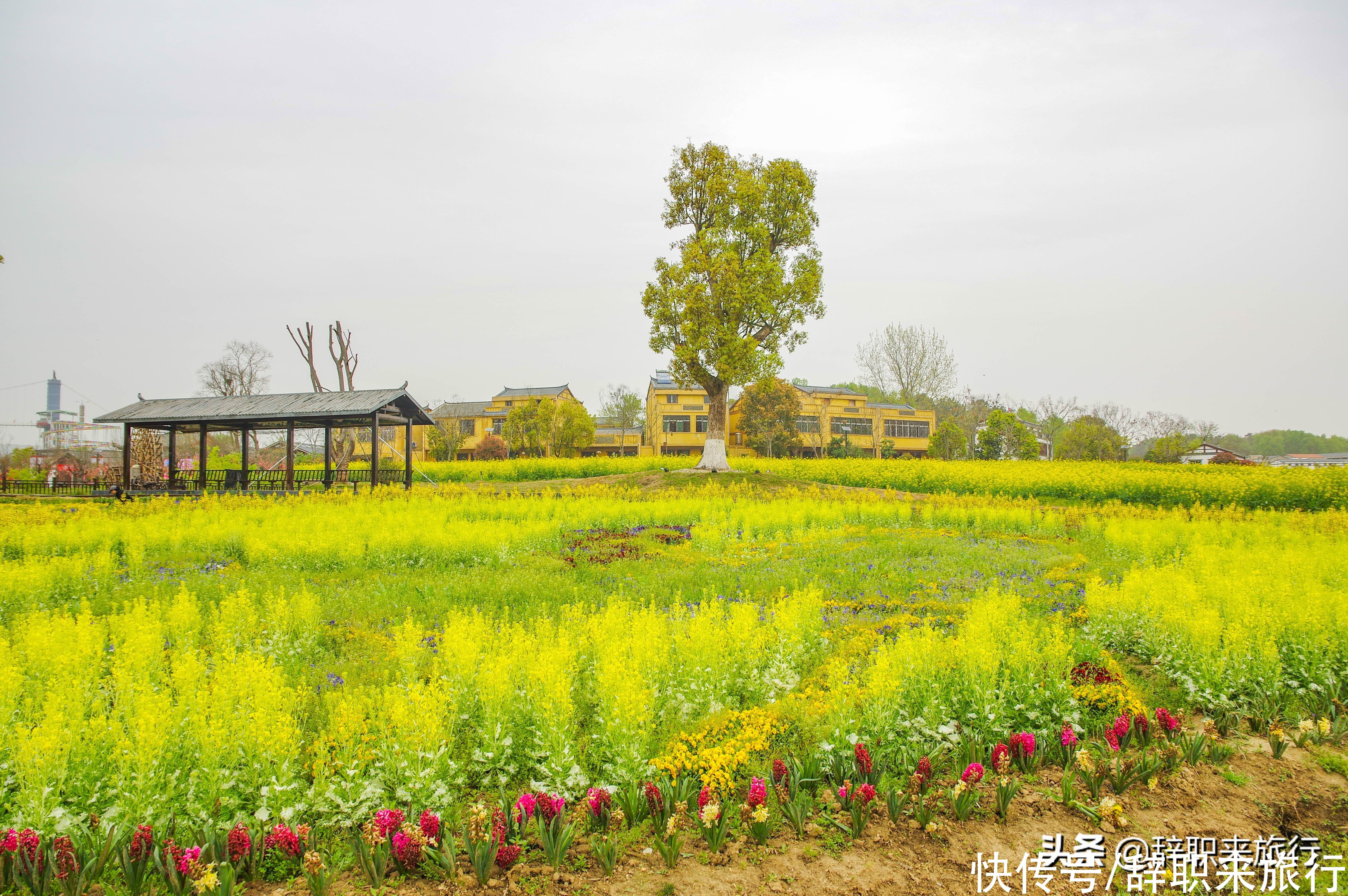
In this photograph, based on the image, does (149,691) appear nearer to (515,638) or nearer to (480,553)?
(515,638)

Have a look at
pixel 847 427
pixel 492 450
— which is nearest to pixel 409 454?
pixel 492 450

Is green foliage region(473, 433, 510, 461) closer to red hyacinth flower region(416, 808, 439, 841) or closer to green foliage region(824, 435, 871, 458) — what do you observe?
green foliage region(824, 435, 871, 458)

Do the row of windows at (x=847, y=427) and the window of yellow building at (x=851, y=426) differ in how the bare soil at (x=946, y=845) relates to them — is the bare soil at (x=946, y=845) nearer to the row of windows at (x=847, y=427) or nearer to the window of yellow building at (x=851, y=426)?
the row of windows at (x=847, y=427)

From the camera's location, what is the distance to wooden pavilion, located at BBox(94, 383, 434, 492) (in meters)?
19.0

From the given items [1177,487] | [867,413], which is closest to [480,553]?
[1177,487]

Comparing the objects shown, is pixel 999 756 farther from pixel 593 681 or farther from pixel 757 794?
pixel 593 681

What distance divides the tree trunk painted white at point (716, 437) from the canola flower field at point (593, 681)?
650 inches

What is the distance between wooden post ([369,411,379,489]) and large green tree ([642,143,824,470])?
35.6 ft

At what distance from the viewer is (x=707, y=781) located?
3.13 meters

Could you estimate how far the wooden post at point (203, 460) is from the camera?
19.6 metres

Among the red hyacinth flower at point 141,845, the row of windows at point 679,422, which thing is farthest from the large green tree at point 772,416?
the red hyacinth flower at point 141,845

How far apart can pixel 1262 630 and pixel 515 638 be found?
5.36 m

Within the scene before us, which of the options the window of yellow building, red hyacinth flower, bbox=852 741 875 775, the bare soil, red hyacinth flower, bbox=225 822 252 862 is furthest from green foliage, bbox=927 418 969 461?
red hyacinth flower, bbox=225 822 252 862

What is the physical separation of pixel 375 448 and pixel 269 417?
2.99 metres
